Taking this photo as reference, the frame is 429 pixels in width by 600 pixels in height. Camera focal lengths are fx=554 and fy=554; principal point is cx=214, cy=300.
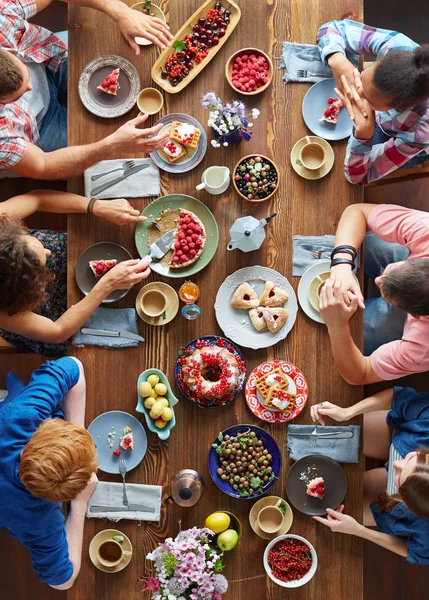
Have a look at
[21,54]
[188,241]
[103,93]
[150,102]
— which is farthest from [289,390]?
[21,54]

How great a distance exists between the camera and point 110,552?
7.49 feet

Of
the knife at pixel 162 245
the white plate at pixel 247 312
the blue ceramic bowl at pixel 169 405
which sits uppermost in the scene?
the knife at pixel 162 245

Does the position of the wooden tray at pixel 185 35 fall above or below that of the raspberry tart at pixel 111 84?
above

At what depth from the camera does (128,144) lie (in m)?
2.24

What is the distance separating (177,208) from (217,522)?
1286 mm

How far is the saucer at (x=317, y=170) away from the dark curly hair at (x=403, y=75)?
336 mm

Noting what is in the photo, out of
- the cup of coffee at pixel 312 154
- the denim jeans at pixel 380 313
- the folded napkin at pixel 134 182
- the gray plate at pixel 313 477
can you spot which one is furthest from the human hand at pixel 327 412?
the folded napkin at pixel 134 182

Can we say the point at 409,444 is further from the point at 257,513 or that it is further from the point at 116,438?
the point at 116,438

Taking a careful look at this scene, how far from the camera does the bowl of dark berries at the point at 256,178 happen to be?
7.50 ft

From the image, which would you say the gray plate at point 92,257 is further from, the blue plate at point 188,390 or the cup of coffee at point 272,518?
the cup of coffee at point 272,518

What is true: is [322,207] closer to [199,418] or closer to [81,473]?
[199,418]

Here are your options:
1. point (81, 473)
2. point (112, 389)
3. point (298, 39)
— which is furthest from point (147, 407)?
point (298, 39)

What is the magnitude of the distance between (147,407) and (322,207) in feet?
3.62

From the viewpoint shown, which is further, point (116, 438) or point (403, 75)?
point (116, 438)
